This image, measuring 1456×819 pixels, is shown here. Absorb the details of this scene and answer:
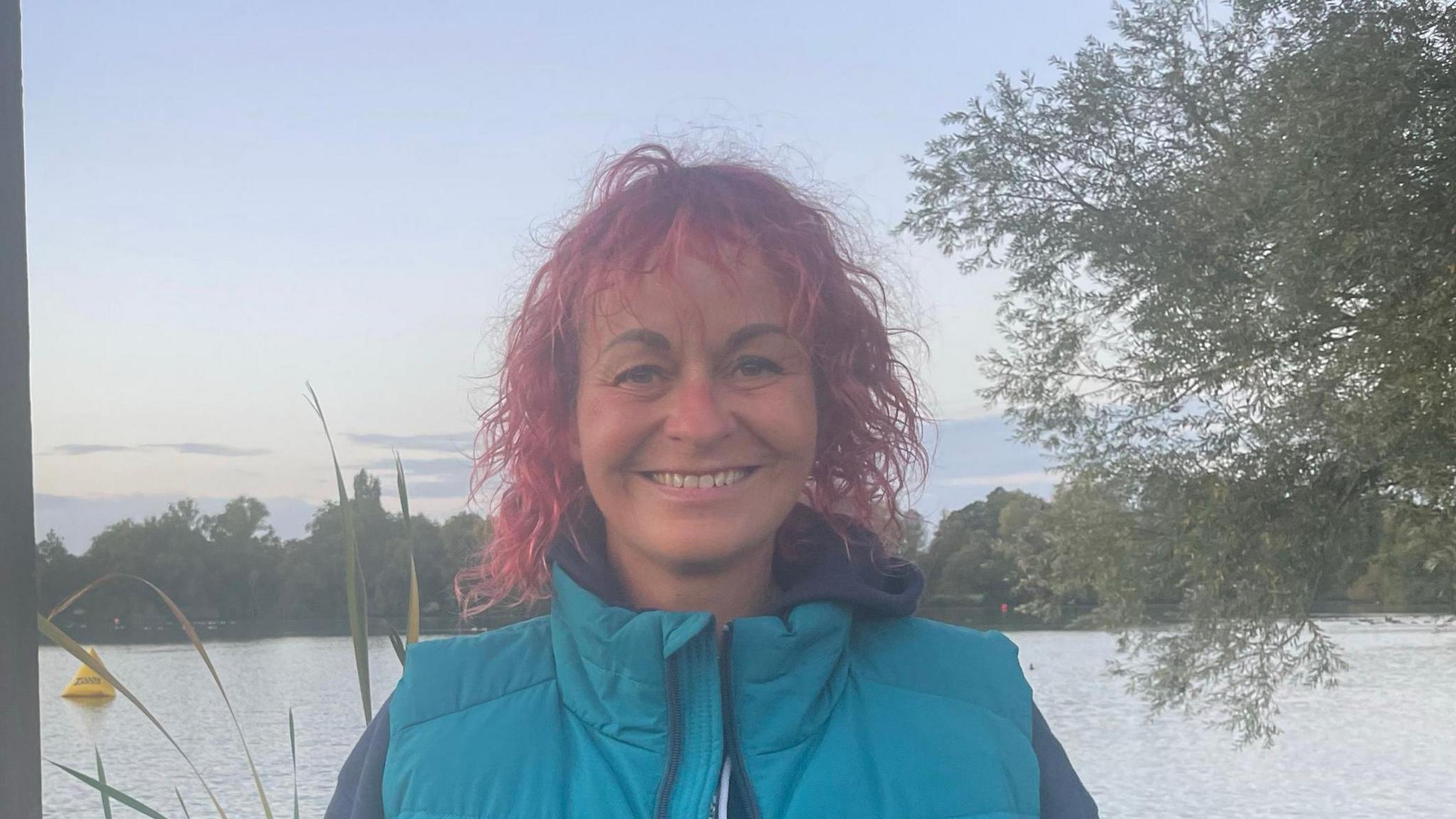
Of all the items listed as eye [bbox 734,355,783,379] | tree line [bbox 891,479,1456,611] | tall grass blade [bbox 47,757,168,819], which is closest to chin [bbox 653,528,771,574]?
eye [bbox 734,355,783,379]

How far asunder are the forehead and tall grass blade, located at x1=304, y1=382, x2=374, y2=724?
0.74m

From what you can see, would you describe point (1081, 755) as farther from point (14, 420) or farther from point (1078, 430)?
point (14, 420)

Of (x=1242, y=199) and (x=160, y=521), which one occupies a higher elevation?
(x=1242, y=199)

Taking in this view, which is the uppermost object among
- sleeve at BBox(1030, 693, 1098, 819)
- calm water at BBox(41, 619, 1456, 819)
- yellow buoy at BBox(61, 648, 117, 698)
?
sleeve at BBox(1030, 693, 1098, 819)

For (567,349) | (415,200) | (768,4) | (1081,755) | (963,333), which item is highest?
(768,4)

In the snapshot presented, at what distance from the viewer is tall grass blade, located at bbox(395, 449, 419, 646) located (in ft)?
4.87

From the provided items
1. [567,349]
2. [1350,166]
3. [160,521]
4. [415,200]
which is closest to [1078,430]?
[1350,166]

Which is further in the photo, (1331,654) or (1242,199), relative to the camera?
(1331,654)

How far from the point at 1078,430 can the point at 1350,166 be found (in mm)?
1873

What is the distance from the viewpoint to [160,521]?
9320 millimetres

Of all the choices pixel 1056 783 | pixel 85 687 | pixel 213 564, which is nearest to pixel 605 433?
pixel 1056 783

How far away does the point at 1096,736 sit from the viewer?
8977mm

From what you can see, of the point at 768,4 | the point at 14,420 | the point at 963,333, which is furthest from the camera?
the point at 768,4

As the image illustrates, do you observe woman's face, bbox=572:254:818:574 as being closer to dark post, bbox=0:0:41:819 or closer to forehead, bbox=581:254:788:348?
forehead, bbox=581:254:788:348
